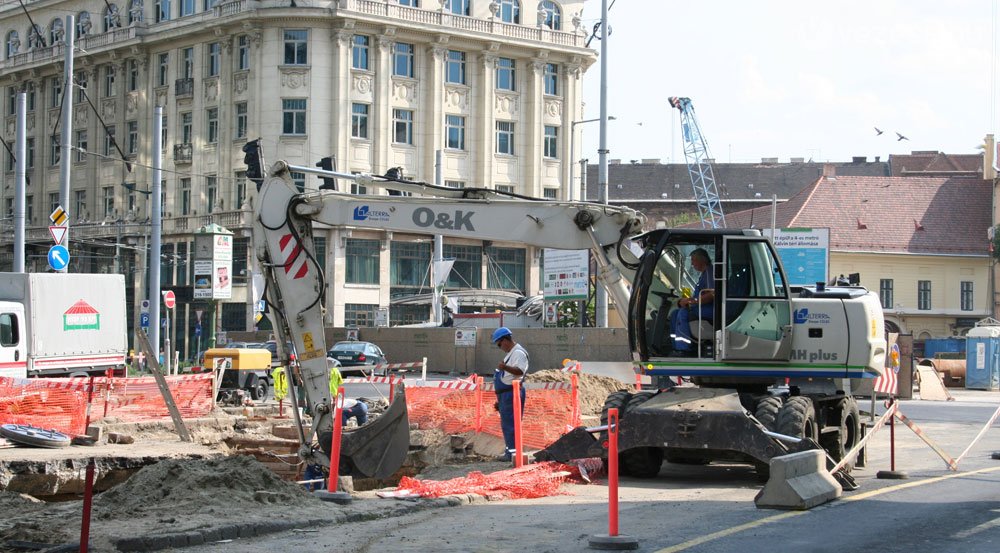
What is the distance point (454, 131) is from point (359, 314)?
33.7ft

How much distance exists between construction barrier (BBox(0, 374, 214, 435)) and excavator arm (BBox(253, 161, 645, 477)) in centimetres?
785

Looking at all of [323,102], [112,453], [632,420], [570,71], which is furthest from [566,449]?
[570,71]

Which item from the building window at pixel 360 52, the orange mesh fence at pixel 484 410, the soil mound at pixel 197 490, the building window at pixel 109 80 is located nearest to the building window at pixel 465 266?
the building window at pixel 360 52

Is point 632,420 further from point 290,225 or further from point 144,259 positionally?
point 144,259

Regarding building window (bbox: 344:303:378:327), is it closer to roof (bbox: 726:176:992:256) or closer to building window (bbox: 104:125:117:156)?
building window (bbox: 104:125:117:156)

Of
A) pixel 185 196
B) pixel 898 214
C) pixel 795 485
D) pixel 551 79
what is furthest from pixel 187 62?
pixel 795 485

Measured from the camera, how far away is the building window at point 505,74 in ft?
210

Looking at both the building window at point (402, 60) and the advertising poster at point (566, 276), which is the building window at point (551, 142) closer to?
the building window at point (402, 60)

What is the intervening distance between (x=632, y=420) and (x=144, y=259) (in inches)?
2126

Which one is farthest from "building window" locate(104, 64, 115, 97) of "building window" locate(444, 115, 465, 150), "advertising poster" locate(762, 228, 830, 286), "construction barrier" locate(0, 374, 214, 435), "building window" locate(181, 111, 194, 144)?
"construction barrier" locate(0, 374, 214, 435)

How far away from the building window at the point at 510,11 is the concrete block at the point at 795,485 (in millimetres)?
53049

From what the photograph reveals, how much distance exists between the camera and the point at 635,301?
14.9 m

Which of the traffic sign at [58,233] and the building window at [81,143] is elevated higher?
the building window at [81,143]

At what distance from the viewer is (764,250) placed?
14930 millimetres
